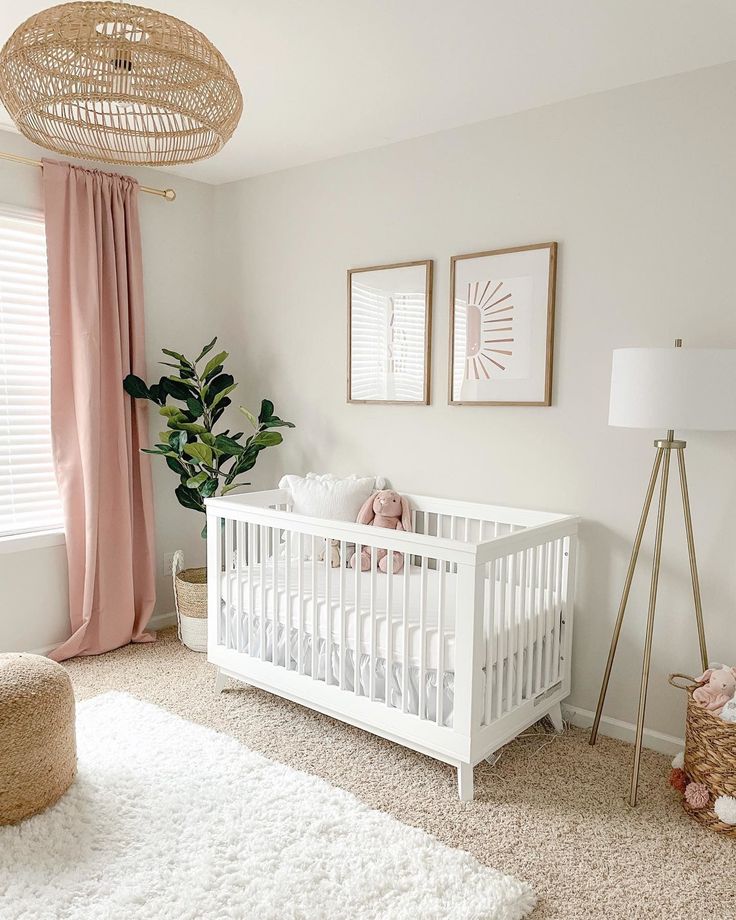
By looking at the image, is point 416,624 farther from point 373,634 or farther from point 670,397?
point 670,397

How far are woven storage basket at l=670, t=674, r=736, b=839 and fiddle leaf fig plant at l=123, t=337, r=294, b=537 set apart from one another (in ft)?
7.03

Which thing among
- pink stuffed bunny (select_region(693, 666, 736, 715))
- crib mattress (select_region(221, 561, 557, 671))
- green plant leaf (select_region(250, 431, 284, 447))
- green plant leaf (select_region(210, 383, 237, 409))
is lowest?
pink stuffed bunny (select_region(693, 666, 736, 715))

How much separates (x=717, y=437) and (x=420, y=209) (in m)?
1.58

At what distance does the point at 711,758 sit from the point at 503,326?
1.71 meters

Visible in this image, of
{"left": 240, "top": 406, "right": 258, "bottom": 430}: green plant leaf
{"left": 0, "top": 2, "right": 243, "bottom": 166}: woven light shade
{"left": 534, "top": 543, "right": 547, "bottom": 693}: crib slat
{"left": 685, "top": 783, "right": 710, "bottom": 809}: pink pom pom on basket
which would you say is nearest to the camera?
{"left": 0, "top": 2, "right": 243, "bottom": 166}: woven light shade

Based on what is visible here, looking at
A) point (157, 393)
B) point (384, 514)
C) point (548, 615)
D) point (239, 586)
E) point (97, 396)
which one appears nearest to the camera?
point (548, 615)

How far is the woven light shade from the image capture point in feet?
5.18

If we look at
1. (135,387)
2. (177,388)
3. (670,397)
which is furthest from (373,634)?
(135,387)

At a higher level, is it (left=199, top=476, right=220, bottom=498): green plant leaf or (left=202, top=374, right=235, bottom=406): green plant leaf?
(left=202, top=374, right=235, bottom=406): green plant leaf

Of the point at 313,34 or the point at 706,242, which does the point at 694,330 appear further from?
the point at 313,34

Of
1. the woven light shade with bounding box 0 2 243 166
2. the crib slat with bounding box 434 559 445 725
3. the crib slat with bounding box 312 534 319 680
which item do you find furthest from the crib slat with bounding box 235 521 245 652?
the woven light shade with bounding box 0 2 243 166

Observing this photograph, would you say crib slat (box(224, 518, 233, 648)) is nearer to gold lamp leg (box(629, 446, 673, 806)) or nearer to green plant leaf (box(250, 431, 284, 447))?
green plant leaf (box(250, 431, 284, 447))

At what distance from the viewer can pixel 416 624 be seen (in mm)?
2529

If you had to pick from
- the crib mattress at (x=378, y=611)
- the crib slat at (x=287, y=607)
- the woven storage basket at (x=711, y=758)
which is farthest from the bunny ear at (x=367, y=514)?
the woven storage basket at (x=711, y=758)
